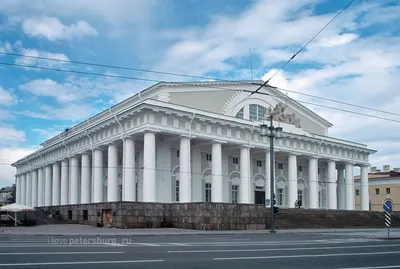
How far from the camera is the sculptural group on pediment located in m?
46.8

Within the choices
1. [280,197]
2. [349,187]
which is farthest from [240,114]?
[349,187]

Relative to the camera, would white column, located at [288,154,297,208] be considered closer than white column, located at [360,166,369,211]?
Yes

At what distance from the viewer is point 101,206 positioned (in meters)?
34.0

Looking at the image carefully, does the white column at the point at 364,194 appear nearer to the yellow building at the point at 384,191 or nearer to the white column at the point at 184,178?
the yellow building at the point at 384,191

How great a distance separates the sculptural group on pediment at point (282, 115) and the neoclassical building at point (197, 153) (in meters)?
0.11

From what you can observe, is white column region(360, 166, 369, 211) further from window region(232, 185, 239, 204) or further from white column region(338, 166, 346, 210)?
window region(232, 185, 239, 204)

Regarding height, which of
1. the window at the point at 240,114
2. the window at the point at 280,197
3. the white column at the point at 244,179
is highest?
the window at the point at 240,114

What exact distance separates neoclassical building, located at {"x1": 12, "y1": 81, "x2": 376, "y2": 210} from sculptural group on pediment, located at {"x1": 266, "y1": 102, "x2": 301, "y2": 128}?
108 millimetres

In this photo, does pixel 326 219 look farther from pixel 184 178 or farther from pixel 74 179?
pixel 74 179

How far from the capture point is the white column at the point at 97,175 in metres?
41.5

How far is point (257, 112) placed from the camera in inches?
1816

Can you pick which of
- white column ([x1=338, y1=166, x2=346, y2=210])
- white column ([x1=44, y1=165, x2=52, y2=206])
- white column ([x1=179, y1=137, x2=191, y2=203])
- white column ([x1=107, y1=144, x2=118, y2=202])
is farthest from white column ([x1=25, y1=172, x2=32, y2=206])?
white column ([x1=338, y1=166, x2=346, y2=210])

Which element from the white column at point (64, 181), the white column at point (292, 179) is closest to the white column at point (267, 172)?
the white column at point (292, 179)

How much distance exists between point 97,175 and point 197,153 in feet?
30.0
